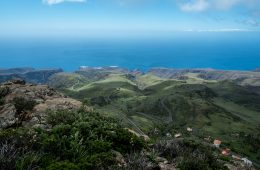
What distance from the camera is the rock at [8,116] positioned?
1667cm

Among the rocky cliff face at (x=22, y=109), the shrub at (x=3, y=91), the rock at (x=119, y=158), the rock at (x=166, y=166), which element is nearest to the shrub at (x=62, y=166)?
the rock at (x=119, y=158)

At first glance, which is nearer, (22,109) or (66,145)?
(66,145)

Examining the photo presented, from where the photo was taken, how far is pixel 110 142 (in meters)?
14.2

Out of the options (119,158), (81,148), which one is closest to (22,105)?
(81,148)

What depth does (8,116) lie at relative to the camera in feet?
61.2

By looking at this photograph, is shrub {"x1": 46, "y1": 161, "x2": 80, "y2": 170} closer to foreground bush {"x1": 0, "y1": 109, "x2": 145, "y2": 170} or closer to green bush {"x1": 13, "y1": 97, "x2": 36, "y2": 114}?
foreground bush {"x1": 0, "y1": 109, "x2": 145, "y2": 170}

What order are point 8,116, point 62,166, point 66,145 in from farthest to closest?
point 8,116 → point 66,145 → point 62,166

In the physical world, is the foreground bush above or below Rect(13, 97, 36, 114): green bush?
above

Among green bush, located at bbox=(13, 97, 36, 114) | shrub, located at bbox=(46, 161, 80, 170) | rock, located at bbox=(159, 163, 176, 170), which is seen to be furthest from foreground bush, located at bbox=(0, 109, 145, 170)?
green bush, located at bbox=(13, 97, 36, 114)

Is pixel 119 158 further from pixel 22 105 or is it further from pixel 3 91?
pixel 3 91

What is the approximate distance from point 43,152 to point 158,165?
15.5ft

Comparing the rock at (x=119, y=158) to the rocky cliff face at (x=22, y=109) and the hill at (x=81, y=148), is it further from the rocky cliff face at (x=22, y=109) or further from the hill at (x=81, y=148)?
the rocky cliff face at (x=22, y=109)

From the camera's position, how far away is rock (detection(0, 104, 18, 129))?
16.7m

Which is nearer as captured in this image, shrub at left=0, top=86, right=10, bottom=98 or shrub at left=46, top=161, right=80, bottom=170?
shrub at left=46, top=161, right=80, bottom=170
